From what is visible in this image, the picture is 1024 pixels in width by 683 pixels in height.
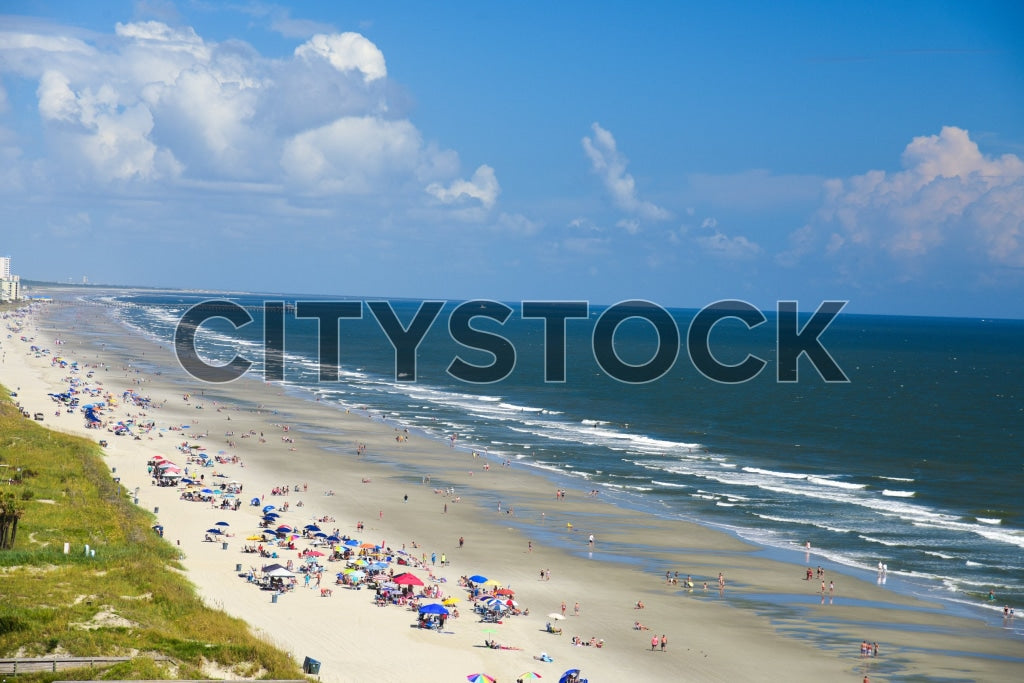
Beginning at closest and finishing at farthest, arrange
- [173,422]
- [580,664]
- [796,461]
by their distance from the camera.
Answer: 1. [580,664]
2. [796,461]
3. [173,422]

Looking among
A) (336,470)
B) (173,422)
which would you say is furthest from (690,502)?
(173,422)

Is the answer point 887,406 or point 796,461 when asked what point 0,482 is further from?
point 887,406

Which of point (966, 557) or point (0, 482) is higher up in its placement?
point (0, 482)

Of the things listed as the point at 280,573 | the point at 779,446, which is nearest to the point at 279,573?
the point at 280,573

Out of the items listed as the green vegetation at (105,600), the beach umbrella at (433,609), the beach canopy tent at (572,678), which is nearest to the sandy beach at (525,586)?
the beach umbrella at (433,609)

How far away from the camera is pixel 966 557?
4831cm

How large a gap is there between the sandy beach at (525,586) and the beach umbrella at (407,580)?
129 cm

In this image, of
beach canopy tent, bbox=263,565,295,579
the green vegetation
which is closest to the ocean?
beach canopy tent, bbox=263,565,295,579

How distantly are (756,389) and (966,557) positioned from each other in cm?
8220

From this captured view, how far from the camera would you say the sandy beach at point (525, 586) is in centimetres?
3406

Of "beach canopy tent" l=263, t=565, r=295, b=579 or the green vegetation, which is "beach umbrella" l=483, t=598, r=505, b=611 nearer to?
"beach canopy tent" l=263, t=565, r=295, b=579

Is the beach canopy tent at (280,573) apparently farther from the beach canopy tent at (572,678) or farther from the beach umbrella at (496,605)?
the beach canopy tent at (572,678)

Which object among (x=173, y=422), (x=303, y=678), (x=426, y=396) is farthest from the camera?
(x=426, y=396)

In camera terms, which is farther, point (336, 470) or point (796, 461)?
point (796, 461)
